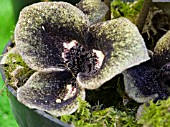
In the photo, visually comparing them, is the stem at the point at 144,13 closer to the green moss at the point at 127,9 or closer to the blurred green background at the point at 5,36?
the green moss at the point at 127,9

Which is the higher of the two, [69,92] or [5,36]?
[69,92]

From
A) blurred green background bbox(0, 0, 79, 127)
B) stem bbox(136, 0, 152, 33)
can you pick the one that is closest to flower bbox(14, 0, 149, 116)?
stem bbox(136, 0, 152, 33)

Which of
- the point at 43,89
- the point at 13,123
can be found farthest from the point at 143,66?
the point at 13,123

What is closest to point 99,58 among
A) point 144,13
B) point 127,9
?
point 144,13

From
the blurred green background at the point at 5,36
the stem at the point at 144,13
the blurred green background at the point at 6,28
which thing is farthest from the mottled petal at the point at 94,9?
the blurred green background at the point at 5,36

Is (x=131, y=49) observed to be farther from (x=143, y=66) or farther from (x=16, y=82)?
(x=16, y=82)

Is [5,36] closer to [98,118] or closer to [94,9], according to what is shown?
[94,9]
